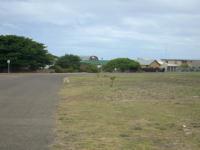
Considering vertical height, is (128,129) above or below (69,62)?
below

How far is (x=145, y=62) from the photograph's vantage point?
618 feet

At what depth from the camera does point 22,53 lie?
9219 centimetres

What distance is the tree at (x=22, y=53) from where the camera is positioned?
299ft

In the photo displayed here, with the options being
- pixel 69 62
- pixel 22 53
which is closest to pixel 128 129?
pixel 22 53

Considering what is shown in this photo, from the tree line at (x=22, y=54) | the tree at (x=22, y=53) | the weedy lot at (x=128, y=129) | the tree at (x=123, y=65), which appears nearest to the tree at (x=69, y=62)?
the tree line at (x=22, y=54)

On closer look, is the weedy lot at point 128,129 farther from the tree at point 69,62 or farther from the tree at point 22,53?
the tree at point 69,62

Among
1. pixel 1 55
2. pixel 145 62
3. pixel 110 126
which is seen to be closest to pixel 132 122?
pixel 110 126

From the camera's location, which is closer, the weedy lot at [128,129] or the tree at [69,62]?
the weedy lot at [128,129]

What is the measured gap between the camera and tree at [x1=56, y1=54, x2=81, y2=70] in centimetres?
11538

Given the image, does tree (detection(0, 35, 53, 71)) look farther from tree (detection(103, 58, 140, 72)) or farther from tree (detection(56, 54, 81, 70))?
tree (detection(103, 58, 140, 72))

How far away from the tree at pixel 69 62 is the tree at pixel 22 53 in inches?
708

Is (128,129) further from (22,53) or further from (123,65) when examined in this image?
(123,65)

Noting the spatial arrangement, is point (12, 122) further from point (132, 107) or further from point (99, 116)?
point (132, 107)

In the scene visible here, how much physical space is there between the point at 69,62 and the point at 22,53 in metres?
25.5
